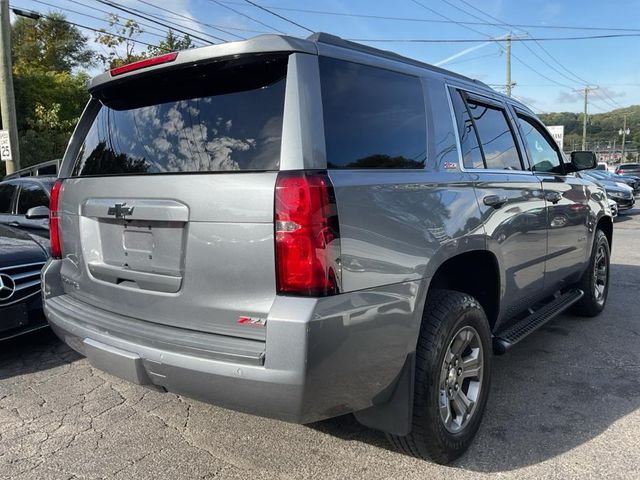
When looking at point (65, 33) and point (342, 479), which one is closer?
point (342, 479)

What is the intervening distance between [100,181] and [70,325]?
769mm

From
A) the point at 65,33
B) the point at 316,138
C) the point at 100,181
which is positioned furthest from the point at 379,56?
the point at 65,33

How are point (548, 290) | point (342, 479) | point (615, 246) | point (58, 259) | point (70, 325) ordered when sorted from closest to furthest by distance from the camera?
point (342, 479), point (70, 325), point (58, 259), point (548, 290), point (615, 246)

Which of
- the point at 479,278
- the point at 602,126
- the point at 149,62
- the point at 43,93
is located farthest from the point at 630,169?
the point at 602,126

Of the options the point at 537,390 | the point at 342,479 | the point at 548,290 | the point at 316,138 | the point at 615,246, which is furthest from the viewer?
the point at 615,246

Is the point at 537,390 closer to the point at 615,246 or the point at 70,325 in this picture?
the point at 70,325

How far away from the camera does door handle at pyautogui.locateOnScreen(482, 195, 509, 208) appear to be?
3.13 m

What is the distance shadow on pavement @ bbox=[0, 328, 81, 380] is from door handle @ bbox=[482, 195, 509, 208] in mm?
3385

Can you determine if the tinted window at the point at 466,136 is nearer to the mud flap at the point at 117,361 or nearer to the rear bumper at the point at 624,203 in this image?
the mud flap at the point at 117,361

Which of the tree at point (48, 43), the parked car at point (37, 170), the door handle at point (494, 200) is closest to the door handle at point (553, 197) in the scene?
the door handle at point (494, 200)

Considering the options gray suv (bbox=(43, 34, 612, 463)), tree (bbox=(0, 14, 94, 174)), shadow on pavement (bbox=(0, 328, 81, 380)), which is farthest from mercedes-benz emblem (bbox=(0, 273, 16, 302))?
tree (bbox=(0, 14, 94, 174))

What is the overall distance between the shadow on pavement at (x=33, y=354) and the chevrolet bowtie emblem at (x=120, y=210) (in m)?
2.21

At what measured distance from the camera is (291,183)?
2088 mm

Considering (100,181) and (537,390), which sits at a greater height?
(100,181)
